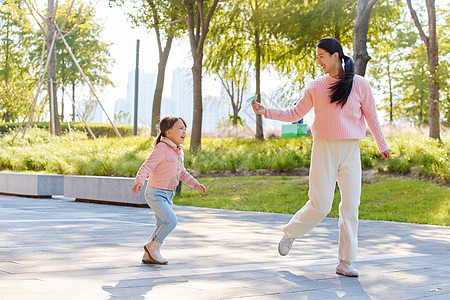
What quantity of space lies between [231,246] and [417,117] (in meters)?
39.8

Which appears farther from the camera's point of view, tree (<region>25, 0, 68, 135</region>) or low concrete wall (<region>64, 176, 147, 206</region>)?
tree (<region>25, 0, 68, 135</region>)

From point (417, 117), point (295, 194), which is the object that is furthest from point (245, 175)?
point (417, 117)

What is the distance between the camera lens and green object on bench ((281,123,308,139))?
27.9 m

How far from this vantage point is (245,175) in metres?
17.2

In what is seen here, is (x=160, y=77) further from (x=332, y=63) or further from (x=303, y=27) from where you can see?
(x=332, y=63)

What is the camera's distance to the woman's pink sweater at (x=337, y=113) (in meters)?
4.73

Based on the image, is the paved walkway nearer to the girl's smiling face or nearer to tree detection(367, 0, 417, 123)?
the girl's smiling face

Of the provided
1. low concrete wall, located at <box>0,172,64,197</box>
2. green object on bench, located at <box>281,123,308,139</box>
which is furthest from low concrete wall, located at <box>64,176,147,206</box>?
green object on bench, located at <box>281,123,308,139</box>

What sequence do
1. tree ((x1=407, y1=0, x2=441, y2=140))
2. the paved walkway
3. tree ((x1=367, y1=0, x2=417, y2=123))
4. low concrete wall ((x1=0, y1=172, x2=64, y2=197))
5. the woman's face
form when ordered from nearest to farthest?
the paved walkway
the woman's face
low concrete wall ((x1=0, y1=172, x2=64, y2=197))
tree ((x1=407, y1=0, x2=441, y2=140))
tree ((x1=367, y1=0, x2=417, y2=123))

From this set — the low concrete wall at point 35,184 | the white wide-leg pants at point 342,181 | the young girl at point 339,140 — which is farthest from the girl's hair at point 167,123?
the low concrete wall at point 35,184

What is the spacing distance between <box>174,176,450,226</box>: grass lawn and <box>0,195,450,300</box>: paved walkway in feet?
5.80

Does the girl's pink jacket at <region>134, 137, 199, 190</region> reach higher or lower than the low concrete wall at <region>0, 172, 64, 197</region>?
higher

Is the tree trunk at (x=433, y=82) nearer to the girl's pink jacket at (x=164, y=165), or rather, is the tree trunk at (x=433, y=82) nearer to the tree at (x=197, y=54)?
the tree at (x=197, y=54)

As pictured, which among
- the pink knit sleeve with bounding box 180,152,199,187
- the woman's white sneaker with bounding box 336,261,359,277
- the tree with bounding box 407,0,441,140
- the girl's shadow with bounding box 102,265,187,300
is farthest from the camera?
the tree with bounding box 407,0,441,140
